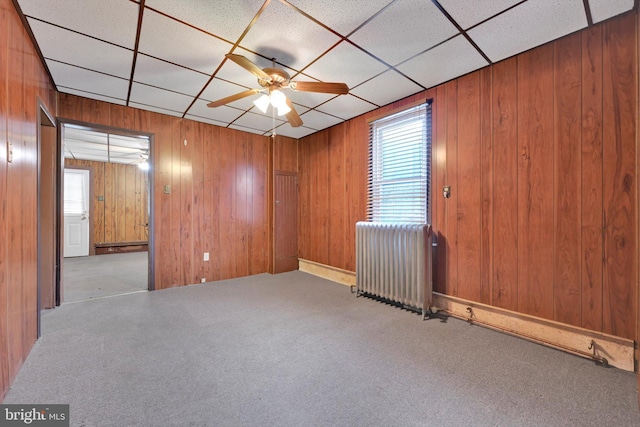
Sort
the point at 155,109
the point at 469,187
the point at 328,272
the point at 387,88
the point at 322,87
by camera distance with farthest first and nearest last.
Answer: the point at 328,272
the point at 155,109
the point at 387,88
the point at 469,187
the point at 322,87

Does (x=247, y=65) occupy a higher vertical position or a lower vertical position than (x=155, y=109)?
lower

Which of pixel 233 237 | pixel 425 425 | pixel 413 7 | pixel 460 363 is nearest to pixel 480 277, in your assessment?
pixel 460 363

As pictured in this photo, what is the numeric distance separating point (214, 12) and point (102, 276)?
4.88m

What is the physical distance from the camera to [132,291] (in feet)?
12.4

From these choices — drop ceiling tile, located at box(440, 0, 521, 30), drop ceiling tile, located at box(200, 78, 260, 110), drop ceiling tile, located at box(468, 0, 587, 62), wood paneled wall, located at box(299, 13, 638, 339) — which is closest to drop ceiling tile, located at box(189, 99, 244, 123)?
drop ceiling tile, located at box(200, 78, 260, 110)

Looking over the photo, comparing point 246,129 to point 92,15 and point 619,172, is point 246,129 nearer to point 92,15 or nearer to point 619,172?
point 92,15

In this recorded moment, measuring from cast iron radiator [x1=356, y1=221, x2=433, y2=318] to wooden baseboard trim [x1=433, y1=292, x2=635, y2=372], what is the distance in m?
0.36

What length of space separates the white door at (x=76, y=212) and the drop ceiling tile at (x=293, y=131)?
590 centimetres

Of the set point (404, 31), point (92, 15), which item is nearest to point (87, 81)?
point (92, 15)

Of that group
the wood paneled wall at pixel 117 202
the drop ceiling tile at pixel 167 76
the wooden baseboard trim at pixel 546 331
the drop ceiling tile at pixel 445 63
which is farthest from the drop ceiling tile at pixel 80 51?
the wood paneled wall at pixel 117 202

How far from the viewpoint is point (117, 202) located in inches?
293

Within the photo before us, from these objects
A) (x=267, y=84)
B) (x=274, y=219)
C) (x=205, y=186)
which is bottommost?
(x=274, y=219)

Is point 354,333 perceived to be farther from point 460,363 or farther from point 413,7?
point 413,7

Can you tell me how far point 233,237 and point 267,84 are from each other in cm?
298
